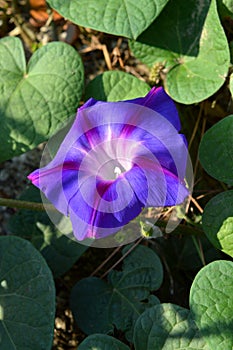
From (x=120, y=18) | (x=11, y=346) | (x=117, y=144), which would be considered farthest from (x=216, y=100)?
(x=11, y=346)

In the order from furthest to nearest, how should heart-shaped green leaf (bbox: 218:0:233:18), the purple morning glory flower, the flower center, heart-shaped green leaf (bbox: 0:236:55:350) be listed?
1. heart-shaped green leaf (bbox: 218:0:233:18)
2. heart-shaped green leaf (bbox: 0:236:55:350)
3. the flower center
4. the purple morning glory flower

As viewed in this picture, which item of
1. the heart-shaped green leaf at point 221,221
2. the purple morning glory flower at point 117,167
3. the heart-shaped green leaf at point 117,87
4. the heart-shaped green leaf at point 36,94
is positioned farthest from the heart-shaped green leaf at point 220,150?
the heart-shaped green leaf at point 36,94

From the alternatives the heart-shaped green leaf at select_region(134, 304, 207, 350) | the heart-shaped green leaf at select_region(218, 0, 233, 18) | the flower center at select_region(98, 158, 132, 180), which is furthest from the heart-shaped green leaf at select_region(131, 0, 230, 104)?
the heart-shaped green leaf at select_region(134, 304, 207, 350)

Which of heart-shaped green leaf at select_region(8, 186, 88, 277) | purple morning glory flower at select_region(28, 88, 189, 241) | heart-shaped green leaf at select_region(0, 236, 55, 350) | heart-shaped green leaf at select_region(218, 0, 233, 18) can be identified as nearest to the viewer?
purple morning glory flower at select_region(28, 88, 189, 241)

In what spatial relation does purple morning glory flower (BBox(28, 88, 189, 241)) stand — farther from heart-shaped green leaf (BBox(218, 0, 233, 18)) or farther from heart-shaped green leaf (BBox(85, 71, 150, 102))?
heart-shaped green leaf (BBox(218, 0, 233, 18))

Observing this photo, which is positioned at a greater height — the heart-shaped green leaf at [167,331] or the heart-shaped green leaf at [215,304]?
the heart-shaped green leaf at [215,304]

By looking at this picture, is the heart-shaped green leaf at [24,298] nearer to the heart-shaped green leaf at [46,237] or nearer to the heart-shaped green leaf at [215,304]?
the heart-shaped green leaf at [46,237]

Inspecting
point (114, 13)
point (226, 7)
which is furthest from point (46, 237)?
point (226, 7)
